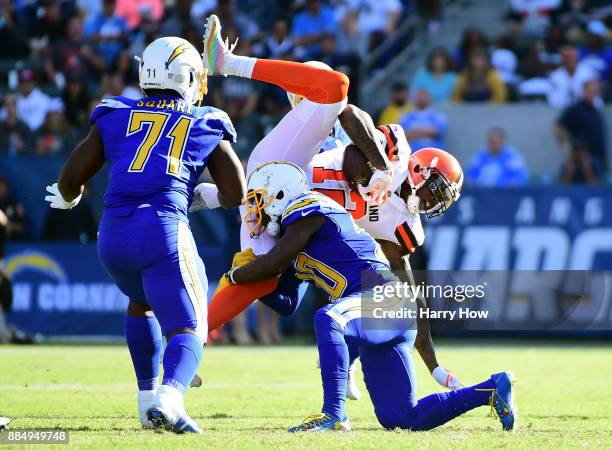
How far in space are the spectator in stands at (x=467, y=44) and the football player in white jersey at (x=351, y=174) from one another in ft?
27.0

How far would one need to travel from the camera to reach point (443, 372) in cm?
768

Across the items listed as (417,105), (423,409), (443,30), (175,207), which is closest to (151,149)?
(175,207)

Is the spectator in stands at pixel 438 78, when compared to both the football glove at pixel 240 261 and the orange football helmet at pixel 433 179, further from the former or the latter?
the football glove at pixel 240 261

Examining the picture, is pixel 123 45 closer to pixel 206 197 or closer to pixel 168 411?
pixel 206 197

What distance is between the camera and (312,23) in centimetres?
1600

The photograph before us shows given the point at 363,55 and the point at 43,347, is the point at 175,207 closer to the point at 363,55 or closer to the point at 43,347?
the point at 43,347

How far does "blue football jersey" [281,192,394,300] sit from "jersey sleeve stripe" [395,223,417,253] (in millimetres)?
1950

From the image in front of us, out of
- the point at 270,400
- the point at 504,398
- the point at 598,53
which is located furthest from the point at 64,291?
the point at 504,398

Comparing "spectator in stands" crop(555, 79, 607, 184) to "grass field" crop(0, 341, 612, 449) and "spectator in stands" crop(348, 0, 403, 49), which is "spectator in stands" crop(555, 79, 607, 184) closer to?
"grass field" crop(0, 341, 612, 449)

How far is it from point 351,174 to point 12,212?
7079mm

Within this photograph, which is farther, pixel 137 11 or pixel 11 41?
pixel 137 11

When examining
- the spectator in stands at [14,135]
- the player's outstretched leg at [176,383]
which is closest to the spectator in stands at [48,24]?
the spectator in stands at [14,135]

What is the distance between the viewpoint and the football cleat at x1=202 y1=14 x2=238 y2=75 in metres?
6.68

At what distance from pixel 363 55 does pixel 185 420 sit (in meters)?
11.3
